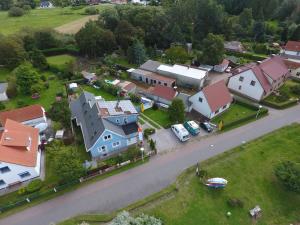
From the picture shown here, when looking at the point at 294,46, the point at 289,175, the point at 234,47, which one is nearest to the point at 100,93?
the point at 289,175

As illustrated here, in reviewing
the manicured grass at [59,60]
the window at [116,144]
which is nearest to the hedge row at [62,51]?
the manicured grass at [59,60]

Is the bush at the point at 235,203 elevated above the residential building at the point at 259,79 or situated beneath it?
situated beneath

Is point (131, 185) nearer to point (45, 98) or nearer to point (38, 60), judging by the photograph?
point (45, 98)

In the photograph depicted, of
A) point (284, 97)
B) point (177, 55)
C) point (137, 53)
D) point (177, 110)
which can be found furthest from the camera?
point (137, 53)

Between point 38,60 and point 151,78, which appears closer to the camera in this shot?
point 151,78

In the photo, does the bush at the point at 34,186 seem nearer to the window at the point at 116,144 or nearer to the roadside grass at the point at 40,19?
the window at the point at 116,144
